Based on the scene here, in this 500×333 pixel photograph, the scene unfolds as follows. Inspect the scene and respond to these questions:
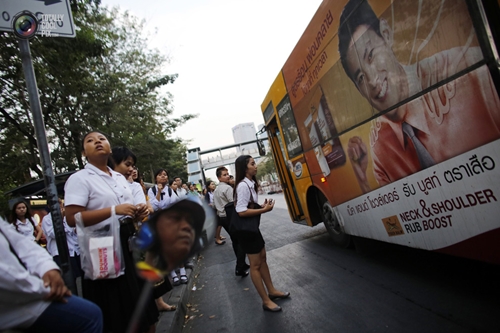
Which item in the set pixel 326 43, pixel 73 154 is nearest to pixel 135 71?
pixel 73 154

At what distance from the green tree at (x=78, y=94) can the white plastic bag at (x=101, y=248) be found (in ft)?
21.7

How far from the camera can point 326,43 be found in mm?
3967

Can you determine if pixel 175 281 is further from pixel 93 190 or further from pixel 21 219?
pixel 93 190

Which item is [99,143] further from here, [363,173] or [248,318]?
[363,173]

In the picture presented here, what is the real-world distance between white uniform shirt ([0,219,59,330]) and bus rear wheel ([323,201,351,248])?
4.42m

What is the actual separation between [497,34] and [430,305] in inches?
93.6

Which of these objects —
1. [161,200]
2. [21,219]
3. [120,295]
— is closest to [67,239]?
[21,219]

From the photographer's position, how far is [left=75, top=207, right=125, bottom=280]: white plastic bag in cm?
202

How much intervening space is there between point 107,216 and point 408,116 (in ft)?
9.02

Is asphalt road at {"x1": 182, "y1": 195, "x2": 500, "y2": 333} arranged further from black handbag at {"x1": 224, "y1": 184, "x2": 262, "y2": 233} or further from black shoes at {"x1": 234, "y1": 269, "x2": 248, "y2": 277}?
black handbag at {"x1": 224, "y1": 184, "x2": 262, "y2": 233}

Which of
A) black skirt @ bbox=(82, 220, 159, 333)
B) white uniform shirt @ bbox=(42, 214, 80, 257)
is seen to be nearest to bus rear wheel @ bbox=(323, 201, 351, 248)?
black skirt @ bbox=(82, 220, 159, 333)

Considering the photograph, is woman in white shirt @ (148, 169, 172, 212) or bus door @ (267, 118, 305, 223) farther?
bus door @ (267, 118, 305, 223)

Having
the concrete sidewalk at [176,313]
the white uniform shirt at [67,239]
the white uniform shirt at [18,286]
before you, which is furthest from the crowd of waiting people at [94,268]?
the white uniform shirt at [67,239]

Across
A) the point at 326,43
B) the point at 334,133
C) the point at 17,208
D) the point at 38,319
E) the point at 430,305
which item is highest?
the point at 326,43
